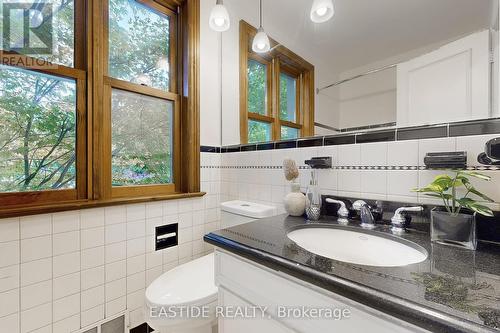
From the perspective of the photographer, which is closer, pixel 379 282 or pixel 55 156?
pixel 379 282

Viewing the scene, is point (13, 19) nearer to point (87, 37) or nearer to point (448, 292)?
point (87, 37)

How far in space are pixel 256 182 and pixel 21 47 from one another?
135cm

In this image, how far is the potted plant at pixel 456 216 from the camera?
0.64 meters

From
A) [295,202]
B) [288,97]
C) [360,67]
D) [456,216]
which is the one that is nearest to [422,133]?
[456,216]

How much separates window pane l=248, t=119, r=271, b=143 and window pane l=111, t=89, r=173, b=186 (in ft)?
1.82

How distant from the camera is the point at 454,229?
2.16 ft

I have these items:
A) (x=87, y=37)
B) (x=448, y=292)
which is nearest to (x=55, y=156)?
(x=87, y=37)

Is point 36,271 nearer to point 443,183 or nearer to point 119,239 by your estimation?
point 119,239

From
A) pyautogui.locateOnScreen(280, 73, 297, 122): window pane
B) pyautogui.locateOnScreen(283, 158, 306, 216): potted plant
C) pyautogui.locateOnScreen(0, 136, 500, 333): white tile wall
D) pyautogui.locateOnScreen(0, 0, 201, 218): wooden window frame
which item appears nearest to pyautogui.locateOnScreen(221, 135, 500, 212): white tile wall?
pyautogui.locateOnScreen(0, 136, 500, 333): white tile wall

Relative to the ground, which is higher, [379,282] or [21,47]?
[21,47]

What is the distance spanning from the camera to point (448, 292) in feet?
1.36

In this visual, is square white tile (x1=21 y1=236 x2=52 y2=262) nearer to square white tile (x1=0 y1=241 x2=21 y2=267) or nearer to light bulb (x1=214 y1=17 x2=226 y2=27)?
square white tile (x1=0 y1=241 x2=21 y2=267)

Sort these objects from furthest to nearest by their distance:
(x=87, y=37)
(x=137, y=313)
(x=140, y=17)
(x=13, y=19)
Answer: (x=140, y=17) → (x=137, y=313) → (x=87, y=37) → (x=13, y=19)

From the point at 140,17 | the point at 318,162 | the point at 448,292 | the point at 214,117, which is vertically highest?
the point at 140,17
